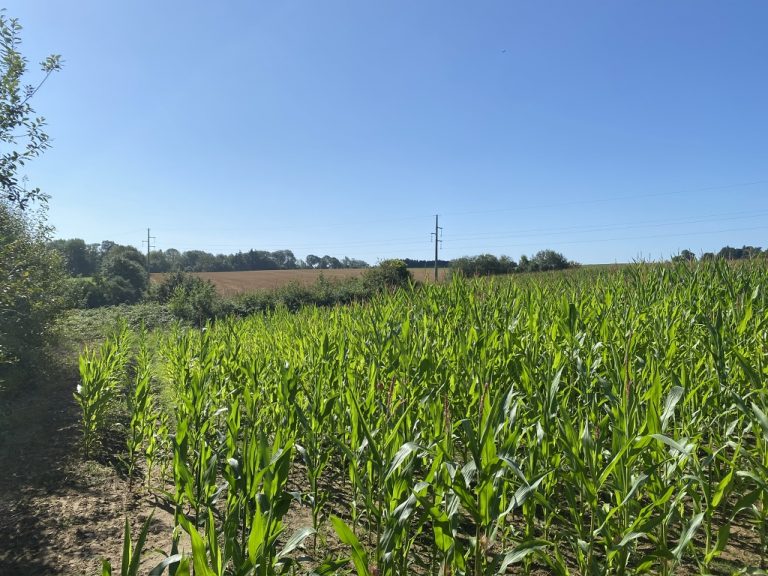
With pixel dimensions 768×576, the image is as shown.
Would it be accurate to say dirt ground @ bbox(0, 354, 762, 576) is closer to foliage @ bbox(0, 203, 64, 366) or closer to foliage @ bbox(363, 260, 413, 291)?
foliage @ bbox(0, 203, 64, 366)

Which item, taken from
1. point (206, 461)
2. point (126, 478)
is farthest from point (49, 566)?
point (126, 478)

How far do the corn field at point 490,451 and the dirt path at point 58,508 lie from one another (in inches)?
16.0

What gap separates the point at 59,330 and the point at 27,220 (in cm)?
317

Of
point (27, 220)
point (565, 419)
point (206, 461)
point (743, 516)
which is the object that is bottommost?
point (743, 516)

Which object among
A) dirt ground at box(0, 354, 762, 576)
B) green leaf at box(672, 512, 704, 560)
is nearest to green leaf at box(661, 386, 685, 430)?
green leaf at box(672, 512, 704, 560)

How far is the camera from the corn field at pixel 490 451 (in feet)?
5.99

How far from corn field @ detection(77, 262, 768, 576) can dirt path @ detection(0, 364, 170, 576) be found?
41 cm

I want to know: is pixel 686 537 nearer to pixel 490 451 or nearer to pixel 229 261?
pixel 490 451

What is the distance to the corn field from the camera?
1.83 metres

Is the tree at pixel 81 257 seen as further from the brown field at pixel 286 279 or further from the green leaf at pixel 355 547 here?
the green leaf at pixel 355 547

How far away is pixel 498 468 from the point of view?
192 cm

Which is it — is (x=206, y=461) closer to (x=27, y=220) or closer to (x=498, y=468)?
(x=498, y=468)

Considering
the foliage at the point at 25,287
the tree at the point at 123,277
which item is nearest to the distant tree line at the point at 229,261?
the tree at the point at 123,277

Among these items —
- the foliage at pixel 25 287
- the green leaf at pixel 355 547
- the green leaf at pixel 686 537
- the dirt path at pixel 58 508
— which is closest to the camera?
the green leaf at pixel 355 547
